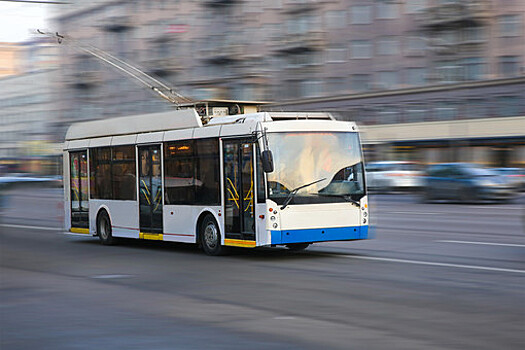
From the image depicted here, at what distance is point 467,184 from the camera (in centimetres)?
2973

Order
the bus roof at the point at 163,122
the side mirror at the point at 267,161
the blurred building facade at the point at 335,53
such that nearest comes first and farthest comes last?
the side mirror at the point at 267,161 → the bus roof at the point at 163,122 → the blurred building facade at the point at 335,53

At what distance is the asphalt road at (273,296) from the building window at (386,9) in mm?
41298

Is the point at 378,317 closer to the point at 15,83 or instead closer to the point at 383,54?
the point at 383,54

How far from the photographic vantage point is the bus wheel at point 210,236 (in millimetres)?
14242

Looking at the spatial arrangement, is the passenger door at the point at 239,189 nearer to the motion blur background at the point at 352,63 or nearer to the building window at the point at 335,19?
the motion blur background at the point at 352,63

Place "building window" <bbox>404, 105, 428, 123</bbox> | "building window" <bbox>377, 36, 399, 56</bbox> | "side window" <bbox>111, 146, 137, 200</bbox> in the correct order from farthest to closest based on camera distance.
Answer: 1. "building window" <bbox>377, 36, 399, 56</bbox>
2. "building window" <bbox>404, 105, 428, 123</bbox>
3. "side window" <bbox>111, 146, 137, 200</bbox>

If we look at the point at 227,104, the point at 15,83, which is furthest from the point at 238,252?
the point at 15,83

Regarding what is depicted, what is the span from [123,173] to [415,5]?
41.0 m

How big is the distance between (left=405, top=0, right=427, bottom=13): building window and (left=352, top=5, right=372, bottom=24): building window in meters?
3.11

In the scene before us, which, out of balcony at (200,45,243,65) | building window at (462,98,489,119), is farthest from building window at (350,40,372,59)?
balcony at (200,45,243,65)

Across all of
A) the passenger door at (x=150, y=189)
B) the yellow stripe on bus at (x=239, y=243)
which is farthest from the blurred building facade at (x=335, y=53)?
the yellow stripe on bus at (x=239, y=243)

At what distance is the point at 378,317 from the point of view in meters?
8.00

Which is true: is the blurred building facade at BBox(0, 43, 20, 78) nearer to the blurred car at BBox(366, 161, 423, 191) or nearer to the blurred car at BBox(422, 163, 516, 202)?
the blurred car at BBox(366, 161, 423, 191)

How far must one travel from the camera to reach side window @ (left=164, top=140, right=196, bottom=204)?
1498cm
